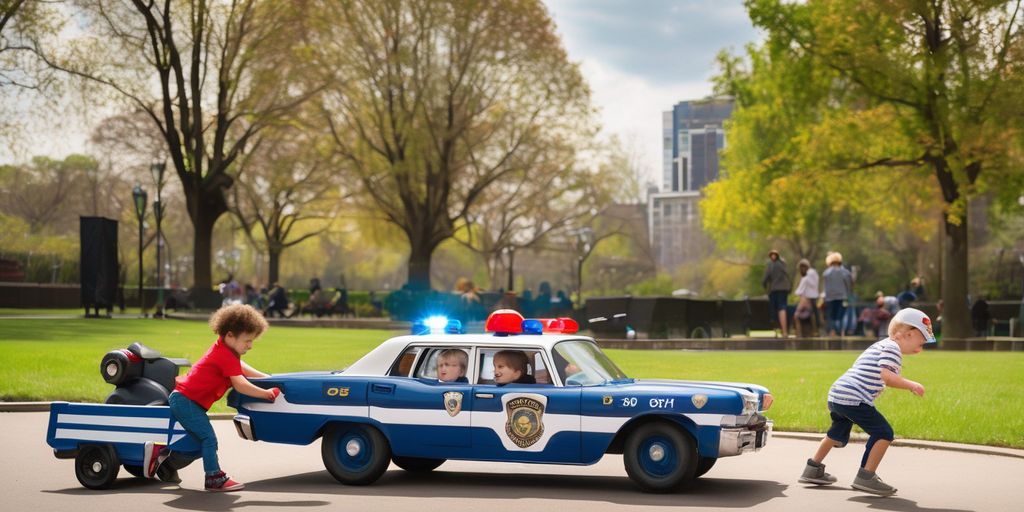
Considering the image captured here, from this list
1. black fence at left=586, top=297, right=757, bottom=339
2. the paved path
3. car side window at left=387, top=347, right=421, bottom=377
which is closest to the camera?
the paved path

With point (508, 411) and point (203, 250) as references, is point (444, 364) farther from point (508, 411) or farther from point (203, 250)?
point (203, 250)

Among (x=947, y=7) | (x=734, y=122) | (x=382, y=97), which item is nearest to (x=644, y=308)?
(x=947, y=7)

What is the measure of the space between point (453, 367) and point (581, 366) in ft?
3.39

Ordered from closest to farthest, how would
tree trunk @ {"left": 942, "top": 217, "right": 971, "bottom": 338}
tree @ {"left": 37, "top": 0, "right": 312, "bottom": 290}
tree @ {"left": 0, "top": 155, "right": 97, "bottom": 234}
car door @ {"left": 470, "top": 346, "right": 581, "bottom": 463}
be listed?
car door @ {"left": 470, "top": 346, "right": 581, "bottom": 463} → tree trunk @ {"left": 942, "top": 217, "right": 971, "bottom": 338} → tree @ {"left": 37, "top": 0, "right": 312, "bottom": 290} → tree @ {"left": 0, "top": 155, "right": 97, "bottom": 234}

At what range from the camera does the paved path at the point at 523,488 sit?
30.7ft

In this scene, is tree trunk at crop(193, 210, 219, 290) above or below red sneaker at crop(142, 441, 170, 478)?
above

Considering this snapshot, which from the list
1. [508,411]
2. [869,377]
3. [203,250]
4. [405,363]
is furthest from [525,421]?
[203,250]

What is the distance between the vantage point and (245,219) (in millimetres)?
67625

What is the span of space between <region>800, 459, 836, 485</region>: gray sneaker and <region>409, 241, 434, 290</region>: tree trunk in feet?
141

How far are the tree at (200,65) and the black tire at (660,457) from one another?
37210 millimetres

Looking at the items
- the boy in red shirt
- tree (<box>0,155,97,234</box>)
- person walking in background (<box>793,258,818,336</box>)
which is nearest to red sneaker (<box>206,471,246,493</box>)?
the boy in red shirt

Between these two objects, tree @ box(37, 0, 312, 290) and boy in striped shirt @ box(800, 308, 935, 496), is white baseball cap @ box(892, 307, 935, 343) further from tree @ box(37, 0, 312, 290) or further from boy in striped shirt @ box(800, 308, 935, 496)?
tree @ box(37, 0, 312, 290)

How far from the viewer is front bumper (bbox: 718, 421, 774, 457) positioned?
9703 millimetres

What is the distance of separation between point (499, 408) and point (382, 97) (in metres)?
41.6
